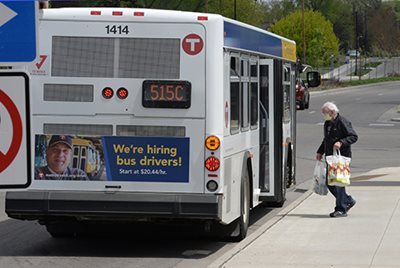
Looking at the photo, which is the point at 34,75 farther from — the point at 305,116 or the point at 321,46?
the point at 321,46

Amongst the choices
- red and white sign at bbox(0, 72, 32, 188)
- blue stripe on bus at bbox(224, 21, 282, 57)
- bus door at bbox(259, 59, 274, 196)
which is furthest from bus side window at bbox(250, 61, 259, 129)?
red and white sign at bbox(0, 72, 32, 188)

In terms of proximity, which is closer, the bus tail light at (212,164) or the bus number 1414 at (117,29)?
the bus tail light at (212,164)

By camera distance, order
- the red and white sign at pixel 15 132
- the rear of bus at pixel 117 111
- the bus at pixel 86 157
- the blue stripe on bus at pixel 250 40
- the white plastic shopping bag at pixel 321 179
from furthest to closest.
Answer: the white plastic shopping bag at pixel 321 179 → the blue stripe on bus at pixel 250 40 → the bus at pixel 86 157 → the rear of bus at pixel 117 111 → the red and white sign at pixel 15 132

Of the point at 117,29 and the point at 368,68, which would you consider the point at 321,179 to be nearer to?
the point at 117,29

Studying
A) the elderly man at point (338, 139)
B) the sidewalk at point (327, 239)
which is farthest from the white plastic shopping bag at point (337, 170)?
the sidewalk at point (327, 239)

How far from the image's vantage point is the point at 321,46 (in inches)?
3824

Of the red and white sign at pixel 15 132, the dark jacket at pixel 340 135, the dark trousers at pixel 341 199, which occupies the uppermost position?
the red and white sign at pixel 15 132

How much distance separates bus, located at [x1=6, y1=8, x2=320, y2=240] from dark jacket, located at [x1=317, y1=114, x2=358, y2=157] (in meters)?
→ 3.24

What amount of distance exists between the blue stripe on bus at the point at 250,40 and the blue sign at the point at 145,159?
1353 mm

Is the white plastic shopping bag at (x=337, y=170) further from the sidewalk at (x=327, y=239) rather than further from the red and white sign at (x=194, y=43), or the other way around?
the red and white sign at (x=194, y=43)

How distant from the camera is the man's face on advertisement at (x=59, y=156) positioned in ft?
36.8

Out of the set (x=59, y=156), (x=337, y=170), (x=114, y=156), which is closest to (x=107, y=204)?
(x=114, y=156)

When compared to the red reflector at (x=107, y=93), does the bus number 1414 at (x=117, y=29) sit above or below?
above

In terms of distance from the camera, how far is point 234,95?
475 inches
